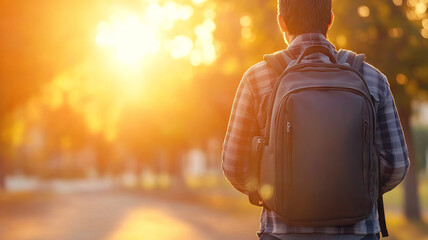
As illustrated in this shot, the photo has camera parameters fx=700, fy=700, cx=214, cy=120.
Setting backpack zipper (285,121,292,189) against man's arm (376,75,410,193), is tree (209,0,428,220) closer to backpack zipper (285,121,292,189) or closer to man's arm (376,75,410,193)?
man's arm (376,75,410,193)

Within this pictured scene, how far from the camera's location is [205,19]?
1399 cm

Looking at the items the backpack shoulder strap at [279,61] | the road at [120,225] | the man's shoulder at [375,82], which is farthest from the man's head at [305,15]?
the road at [120,225]

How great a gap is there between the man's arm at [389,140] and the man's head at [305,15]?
1.00ft

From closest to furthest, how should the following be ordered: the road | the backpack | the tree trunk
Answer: the backpack, the road, the tree trunk

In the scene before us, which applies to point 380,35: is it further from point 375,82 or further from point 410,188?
point 375,82

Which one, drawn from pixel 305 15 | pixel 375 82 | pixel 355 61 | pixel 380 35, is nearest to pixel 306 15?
pixel 305 15

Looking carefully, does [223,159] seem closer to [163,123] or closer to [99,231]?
[99,231]

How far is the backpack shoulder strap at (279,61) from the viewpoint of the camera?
261 centimetres

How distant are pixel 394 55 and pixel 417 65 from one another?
52 cm

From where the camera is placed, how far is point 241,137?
104 inches

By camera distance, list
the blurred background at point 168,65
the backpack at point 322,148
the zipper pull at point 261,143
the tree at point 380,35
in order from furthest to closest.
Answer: the blurred background at point 168,65 → the tree at point 380,35 → the zipper pull at point 261,143 → the backpack at point 322,148

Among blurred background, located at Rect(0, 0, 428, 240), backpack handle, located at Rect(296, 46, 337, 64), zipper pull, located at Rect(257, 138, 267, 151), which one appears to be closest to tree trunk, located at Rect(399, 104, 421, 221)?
blurred background, located at Rect(0, 0, 428, 240)

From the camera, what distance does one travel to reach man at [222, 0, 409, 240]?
262cm

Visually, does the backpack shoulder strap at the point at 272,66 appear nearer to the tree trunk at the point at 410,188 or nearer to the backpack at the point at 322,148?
the backpack at the point at 322,148
